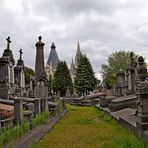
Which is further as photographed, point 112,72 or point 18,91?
point 112,72

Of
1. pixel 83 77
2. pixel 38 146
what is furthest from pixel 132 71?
pixel 83 77

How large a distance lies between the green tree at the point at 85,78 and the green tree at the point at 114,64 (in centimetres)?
684

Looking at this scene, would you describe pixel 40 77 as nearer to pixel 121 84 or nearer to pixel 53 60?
pixel 121 84

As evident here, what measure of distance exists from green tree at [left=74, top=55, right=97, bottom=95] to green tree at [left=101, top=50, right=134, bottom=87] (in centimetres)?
684

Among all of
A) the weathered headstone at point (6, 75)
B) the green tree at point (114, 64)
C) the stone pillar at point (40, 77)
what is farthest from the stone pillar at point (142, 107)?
the green tree at point (114, 64)

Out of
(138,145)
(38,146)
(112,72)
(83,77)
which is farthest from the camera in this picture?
(112,72)

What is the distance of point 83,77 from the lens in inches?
3024

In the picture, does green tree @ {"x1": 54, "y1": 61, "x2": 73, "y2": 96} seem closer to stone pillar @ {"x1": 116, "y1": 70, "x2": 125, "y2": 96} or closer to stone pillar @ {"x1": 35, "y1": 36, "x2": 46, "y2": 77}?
stone pillar @ {"x1": 116, "y1": 70, "x2": 125, "y2": 96}

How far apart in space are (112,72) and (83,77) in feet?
37.2

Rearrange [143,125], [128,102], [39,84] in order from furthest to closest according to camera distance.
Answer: [39,84] → [128,102] → [143,125]

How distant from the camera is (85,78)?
252 ft

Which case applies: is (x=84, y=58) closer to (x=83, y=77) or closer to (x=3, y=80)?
(x=83, y=77)

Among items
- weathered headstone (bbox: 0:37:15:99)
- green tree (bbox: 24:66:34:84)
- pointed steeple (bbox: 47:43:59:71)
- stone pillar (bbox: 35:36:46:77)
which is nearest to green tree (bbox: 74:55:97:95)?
green tree (bbox: 24:66:34:84)

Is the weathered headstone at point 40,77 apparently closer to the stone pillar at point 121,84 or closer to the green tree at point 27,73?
the stone pillar at point 121,84
